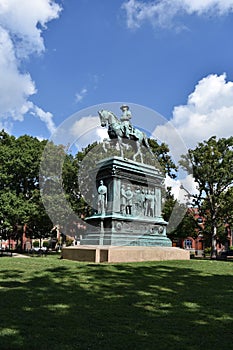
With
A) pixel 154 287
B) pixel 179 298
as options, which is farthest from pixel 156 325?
pixel 154 287

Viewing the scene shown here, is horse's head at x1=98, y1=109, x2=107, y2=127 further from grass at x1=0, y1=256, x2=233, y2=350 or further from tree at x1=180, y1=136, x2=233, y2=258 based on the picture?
tree at x1=180, y1=136, x2=233, y2=258

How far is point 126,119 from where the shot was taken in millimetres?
23141

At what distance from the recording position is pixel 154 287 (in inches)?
391

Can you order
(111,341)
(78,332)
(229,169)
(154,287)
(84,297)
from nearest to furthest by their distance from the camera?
(111,341), (78,332), (84,297), (154,287), (229,169)

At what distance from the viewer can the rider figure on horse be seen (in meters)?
22.6

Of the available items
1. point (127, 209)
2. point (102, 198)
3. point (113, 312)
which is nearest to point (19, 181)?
point (102, 198)

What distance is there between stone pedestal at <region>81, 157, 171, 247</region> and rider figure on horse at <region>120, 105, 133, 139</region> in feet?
8.12

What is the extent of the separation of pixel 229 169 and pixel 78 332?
112 feet

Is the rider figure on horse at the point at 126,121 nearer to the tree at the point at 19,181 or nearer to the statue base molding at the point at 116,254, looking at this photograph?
the statue base molding at the point at 116,254

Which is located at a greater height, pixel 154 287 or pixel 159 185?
pixel 159 185

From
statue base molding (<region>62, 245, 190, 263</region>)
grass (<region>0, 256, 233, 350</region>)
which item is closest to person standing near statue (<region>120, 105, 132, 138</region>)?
statue base molding (<region>62, 245, 190, 263</region>)

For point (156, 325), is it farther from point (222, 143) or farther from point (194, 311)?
point (222, 143)

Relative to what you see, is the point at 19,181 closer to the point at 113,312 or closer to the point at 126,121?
the point at 126,121

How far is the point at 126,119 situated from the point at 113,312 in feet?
57.9
